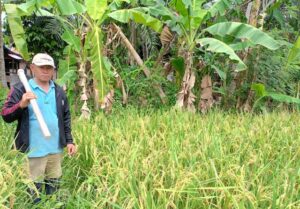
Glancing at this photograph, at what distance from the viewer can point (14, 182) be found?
2.42 m

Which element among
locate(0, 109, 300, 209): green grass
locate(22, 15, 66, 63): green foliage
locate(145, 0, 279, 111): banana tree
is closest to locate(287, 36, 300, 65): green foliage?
locate(145, 0, 279, 111): banana tree

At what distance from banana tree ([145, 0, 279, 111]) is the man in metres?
3.51

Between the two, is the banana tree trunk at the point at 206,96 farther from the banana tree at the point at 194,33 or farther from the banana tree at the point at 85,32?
the banana tree at the point at 85,32

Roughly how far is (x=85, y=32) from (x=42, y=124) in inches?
160

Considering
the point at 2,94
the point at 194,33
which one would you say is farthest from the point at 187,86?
the point at 2,94

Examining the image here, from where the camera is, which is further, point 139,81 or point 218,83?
point 218,83

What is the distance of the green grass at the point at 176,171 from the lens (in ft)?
7.68

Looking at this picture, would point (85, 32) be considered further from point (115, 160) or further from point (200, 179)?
point (200, 179)

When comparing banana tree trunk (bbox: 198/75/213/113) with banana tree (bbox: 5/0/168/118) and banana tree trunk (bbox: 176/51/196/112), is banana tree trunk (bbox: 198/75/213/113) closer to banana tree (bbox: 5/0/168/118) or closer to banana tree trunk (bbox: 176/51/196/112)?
banana tree trunk (bbox: 176/51/196/112)

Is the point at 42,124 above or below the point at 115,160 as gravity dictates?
above

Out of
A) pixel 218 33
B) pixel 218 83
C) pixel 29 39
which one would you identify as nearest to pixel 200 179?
pixel 218 33

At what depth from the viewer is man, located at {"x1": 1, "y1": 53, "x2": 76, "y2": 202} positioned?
3.05 metres

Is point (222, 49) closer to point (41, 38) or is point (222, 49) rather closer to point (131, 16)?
point (131, 16)

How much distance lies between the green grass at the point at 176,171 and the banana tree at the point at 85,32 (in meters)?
1.70
